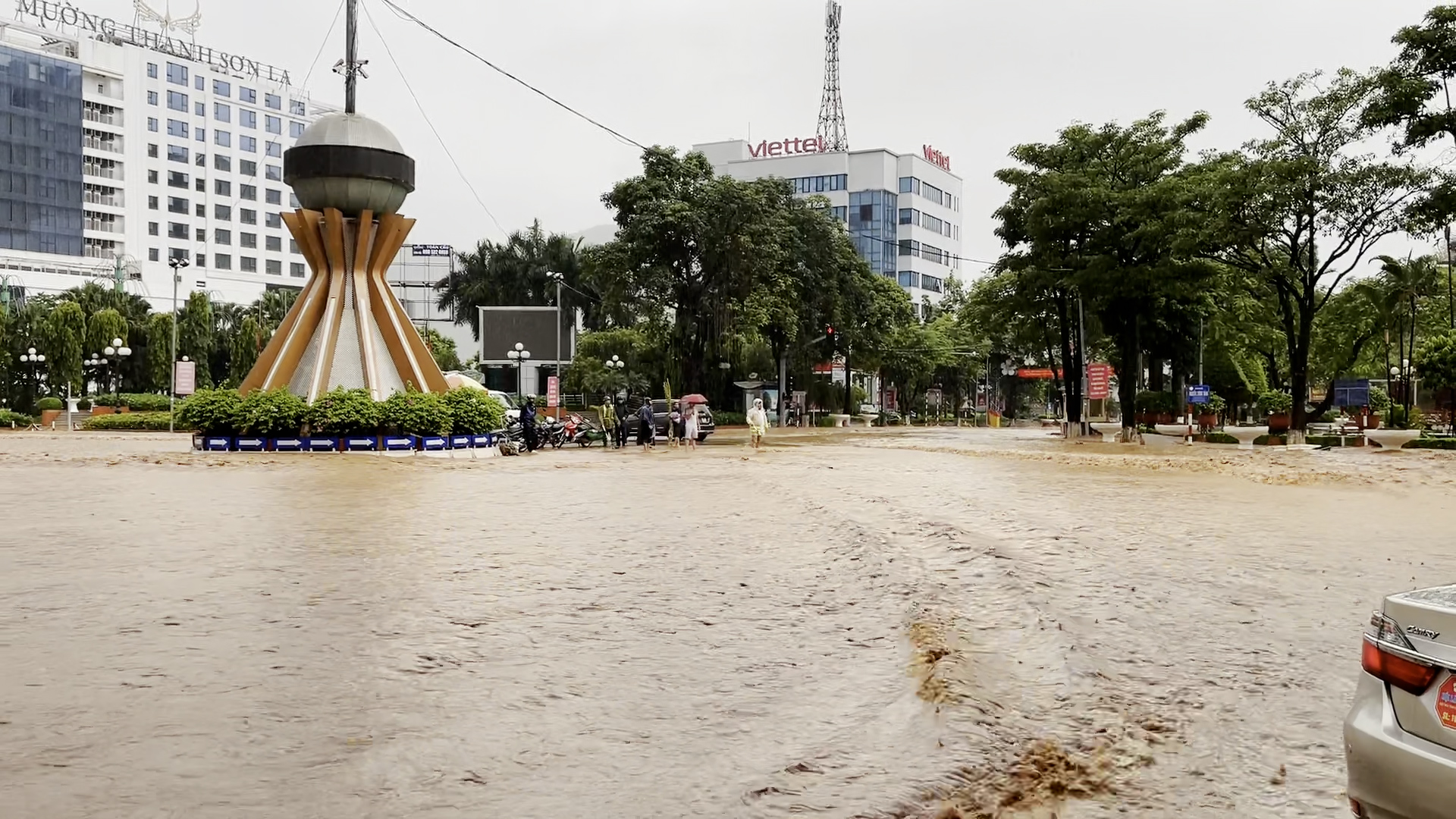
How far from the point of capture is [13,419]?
5753 centimetres

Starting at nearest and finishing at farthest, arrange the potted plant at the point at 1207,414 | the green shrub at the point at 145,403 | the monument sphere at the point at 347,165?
the monument sphere at the point at 347,165, the potted plant at the point at 1207,414, the green shrub at the point at 145,403

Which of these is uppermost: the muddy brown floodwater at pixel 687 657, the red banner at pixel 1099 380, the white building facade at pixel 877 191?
the white building facade at pixel 877 191

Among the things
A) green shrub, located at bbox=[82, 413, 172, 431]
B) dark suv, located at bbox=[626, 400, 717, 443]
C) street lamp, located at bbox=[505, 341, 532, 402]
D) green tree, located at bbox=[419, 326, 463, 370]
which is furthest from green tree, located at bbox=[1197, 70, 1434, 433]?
green tree, located at bbox=[419, 326, 463, 370]

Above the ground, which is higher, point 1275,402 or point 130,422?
point 1275,402

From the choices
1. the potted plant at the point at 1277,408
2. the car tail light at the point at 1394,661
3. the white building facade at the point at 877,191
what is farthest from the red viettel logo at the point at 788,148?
the car tail light at the point at 1394,661

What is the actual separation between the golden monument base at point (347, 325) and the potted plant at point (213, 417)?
7.97ft

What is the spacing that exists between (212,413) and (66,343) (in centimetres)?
3634

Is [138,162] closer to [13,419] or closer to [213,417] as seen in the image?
[13,419]

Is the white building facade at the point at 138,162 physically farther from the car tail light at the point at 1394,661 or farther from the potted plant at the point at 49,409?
the car tail light at the point at 1394,661

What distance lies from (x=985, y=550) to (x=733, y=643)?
464 centimetres

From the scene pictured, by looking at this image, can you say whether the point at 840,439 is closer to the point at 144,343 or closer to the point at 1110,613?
the point at 1110,613

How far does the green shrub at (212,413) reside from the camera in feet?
96.9

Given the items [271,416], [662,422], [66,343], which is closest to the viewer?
[271,416]

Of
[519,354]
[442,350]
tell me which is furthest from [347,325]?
[442,350]
